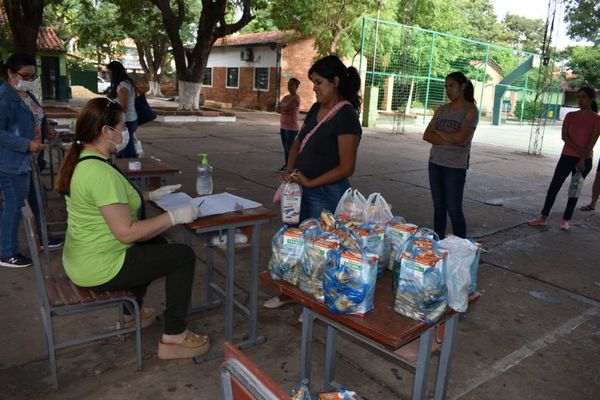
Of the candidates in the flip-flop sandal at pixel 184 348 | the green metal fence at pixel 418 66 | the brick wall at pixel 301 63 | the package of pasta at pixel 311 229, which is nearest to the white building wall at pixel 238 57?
the brick wall at pixel 301 63

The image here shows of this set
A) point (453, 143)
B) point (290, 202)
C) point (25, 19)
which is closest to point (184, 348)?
point (290, 202)

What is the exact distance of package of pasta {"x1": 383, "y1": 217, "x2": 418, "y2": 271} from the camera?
2.08 metres

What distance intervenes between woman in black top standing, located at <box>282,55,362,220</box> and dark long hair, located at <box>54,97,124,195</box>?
1.17 metres

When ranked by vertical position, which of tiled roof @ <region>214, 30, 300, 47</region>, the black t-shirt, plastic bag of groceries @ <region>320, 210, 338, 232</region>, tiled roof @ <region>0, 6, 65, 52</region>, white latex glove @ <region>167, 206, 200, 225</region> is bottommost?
white latex glove @ <region>167, 206, 200, 225</region>

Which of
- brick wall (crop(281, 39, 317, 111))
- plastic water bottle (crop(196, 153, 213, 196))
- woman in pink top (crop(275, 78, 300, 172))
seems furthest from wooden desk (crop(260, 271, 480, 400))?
brick wall (crop(281, 39, 317, 111))

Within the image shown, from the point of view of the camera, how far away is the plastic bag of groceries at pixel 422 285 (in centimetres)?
173

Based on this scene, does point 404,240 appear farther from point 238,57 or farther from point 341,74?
point 238,57

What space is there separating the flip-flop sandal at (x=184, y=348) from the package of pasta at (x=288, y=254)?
1025mm

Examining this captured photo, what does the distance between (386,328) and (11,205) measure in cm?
340

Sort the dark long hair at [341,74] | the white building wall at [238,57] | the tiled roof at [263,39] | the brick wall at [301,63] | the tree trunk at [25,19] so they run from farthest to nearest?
the white building wall at [238,57] → the brick wall at [301,63] → the tiled roof at [263,39] → the tree trunk at [25,19] → the dark long hair at [341,74]

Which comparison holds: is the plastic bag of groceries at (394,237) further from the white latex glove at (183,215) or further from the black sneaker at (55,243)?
the black sneaker at (55,243)

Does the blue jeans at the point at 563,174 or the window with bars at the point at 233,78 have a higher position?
the window with bars at the point at 233,78

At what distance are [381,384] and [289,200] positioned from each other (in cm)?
121

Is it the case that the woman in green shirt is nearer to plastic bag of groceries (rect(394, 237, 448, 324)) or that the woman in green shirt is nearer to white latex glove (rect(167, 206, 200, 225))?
white latex glove (rect(167, 206, 200, 225))
